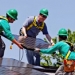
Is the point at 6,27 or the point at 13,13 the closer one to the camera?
the point at 6,27

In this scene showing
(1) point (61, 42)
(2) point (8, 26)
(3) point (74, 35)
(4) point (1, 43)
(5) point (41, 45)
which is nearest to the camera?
(1) point (61, 42)

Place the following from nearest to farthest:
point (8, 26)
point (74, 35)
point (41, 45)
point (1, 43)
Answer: point (8, 26) < point (1, 43) < point (41, 45) < point (74, 35)

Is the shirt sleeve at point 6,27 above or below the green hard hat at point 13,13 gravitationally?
below

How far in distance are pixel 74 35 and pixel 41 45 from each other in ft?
66.4

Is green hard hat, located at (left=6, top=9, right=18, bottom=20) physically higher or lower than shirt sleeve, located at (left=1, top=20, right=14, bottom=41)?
higher

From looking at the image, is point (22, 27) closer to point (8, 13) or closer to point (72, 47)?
point (8, 13)

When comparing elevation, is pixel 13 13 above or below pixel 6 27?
above

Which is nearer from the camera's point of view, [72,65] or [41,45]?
[72,65]

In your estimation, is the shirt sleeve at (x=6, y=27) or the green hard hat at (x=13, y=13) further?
the green hard hat at (x=13, y=13)

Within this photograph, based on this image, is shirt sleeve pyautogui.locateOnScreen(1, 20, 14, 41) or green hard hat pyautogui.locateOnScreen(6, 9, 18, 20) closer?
shirt sleeve pyautogui.locateOnScreen(1, 20, 14, 41)

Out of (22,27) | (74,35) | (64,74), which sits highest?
(74,35)

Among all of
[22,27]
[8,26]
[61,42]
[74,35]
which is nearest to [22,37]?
[22,27]

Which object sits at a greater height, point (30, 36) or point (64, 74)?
point (30, 36)

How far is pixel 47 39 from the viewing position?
400 inches
